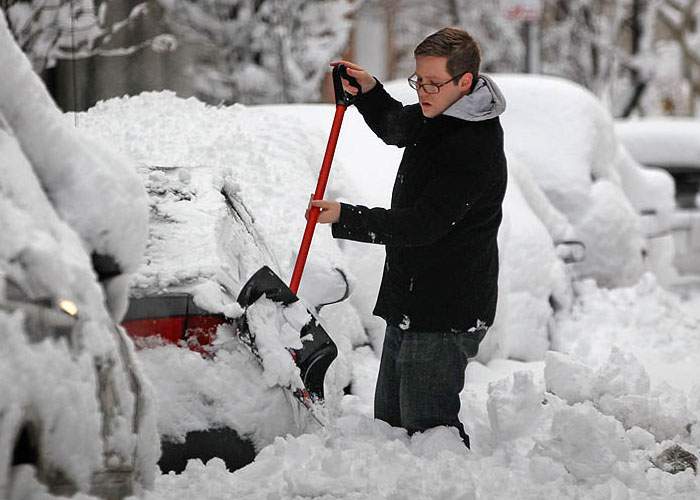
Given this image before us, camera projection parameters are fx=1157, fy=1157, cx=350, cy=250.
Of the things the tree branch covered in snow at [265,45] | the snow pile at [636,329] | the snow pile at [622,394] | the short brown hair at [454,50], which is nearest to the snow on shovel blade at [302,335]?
the short brown hair at [454,50]

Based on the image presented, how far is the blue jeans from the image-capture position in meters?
3.57

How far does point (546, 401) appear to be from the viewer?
4102 millimetres

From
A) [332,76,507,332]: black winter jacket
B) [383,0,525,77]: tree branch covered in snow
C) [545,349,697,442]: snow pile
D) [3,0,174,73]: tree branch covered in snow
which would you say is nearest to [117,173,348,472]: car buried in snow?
[332,76,507,332]: black winter jacket

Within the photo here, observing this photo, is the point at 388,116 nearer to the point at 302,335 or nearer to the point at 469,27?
the point at 302,335

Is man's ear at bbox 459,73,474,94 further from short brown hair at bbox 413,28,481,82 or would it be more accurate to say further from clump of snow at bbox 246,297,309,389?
clump of snow at bbox 246,297,309,389

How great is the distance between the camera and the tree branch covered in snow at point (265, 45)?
11.8 m

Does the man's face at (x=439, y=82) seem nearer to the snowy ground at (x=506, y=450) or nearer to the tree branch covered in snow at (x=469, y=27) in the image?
the snowy ground at (x=506, y=450)

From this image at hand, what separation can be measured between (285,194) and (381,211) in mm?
938

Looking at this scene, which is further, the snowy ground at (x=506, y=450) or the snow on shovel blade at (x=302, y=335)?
the snow on shovel blade at (x=302, y=335)

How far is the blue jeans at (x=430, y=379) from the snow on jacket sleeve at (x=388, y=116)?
0.62 metres

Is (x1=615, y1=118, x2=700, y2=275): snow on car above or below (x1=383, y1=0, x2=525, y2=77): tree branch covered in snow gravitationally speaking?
above

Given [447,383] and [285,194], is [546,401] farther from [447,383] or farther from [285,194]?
[285,194]

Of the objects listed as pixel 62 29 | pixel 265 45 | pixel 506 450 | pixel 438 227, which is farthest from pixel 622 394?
pixel 265 45

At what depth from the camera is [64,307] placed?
2096 millimetres
